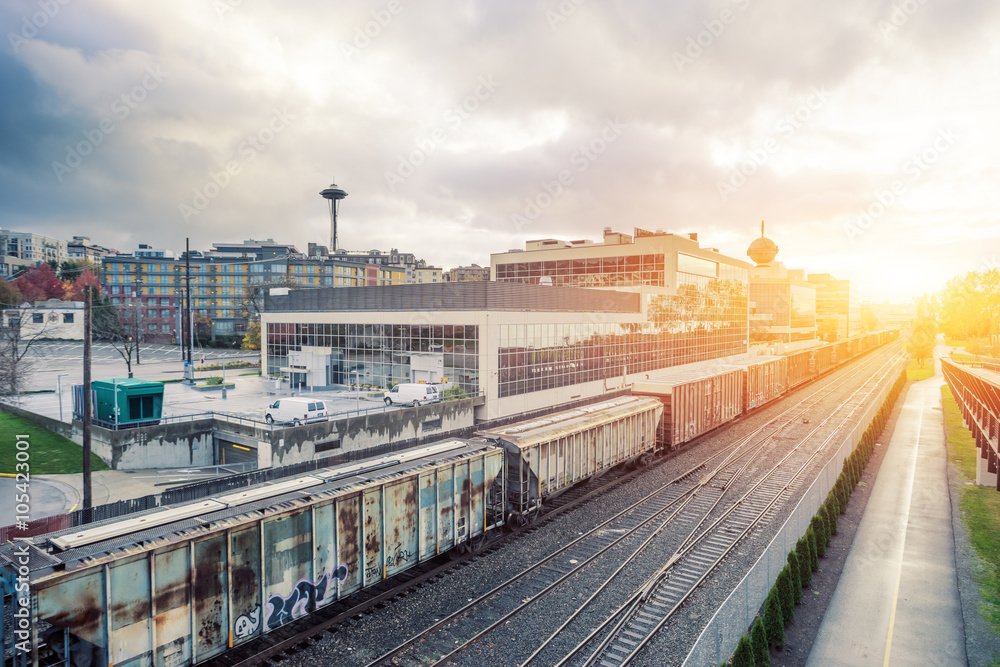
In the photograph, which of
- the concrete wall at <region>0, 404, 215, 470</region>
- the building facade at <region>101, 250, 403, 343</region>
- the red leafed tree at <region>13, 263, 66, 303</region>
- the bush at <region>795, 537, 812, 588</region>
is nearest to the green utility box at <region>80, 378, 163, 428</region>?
the concrete wall at <region>0, 404, 215, 470</region>

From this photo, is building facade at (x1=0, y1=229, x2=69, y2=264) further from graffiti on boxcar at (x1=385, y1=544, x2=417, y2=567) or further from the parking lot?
graffiti on boxcar at (x1=385, y1=544, x2=417, y2=567)

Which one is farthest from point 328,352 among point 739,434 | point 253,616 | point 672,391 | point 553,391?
point 253,616

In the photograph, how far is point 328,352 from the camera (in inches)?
1784

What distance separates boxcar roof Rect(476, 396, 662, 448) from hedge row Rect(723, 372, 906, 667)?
26.4 ft

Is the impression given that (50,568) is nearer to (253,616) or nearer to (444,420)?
(253,616)

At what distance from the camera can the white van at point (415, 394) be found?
34312 mm

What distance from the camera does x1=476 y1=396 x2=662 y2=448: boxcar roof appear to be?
60.3 ft

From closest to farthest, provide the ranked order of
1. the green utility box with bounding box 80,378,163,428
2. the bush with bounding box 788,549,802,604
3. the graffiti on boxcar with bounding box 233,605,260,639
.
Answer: the graffiti on boxcar with bounding box 233,605,260,639
the bush with bounding box 788,549,802,604
the green utility box with bounding box 80,378,163,428

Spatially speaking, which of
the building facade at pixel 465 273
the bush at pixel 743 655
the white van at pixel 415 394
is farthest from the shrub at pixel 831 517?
the building facade at pixel 465 273

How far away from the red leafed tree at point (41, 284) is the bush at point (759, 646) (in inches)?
4493

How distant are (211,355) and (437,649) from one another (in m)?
74.7

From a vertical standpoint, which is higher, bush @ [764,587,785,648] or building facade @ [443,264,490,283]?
building facade @ [443,264,490,283]

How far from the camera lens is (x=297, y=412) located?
91.2 ft

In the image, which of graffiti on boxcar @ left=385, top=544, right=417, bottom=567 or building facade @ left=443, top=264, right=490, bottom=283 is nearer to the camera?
graffiti on boxcar @ left=385, top=544, right=417, bottom=567
